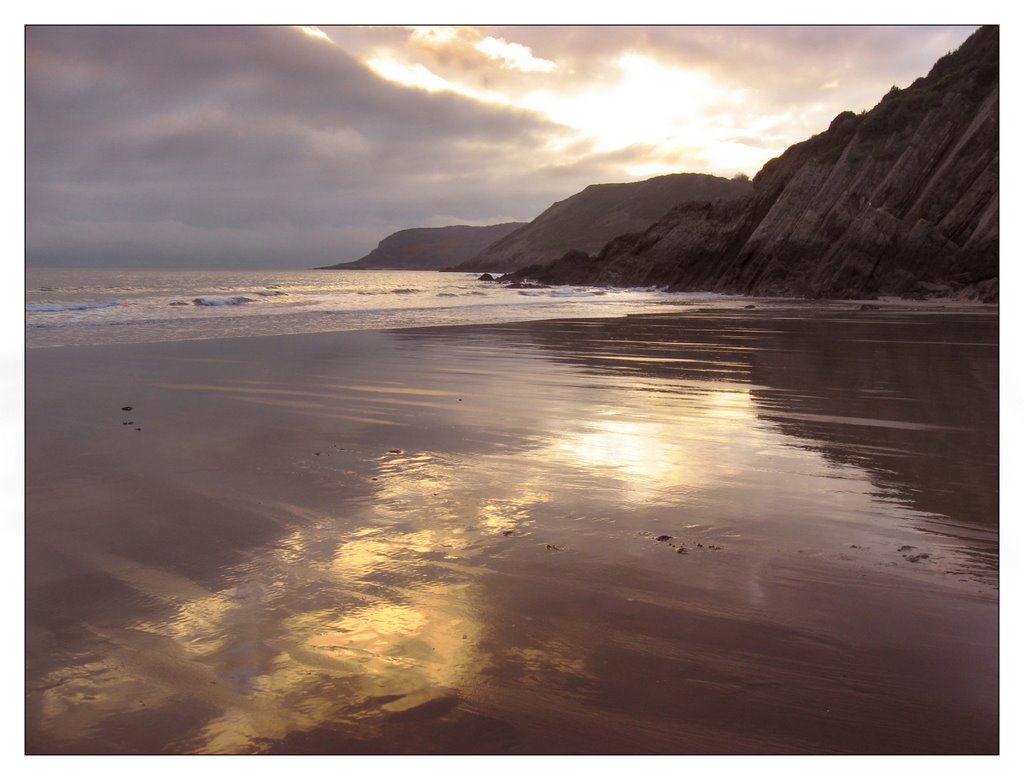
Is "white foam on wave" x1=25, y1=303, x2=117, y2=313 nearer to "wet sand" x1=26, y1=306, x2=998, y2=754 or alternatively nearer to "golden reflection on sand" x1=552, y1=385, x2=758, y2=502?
"wet sand" x1=26, y1=306, x2=998, y2=754

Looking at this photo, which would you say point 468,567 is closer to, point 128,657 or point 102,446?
point 128,657

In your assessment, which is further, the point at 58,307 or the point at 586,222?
the point at 586,222

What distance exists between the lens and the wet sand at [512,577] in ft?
7.93

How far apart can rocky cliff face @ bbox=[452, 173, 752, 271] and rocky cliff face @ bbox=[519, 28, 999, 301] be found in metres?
69.9

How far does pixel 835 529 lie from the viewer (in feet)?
13.6

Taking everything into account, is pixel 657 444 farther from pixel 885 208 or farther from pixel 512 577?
pixel 885 208

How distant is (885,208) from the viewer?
37.7m

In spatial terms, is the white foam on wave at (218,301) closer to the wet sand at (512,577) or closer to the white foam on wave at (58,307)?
the white foam on wave at (58,307)

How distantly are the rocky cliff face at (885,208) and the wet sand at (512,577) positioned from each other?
84.5 ft

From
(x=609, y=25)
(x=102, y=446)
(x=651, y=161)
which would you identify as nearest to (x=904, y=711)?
(x=609, y=25)

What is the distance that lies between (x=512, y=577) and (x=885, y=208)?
1601 inches

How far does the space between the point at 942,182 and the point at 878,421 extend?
34964 mm

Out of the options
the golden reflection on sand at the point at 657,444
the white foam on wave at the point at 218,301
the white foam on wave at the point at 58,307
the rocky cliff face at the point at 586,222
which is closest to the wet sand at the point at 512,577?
the golden reflection on sand at the point at 657,444

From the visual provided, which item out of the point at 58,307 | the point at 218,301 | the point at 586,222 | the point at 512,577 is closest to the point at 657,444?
the point at 512,577
